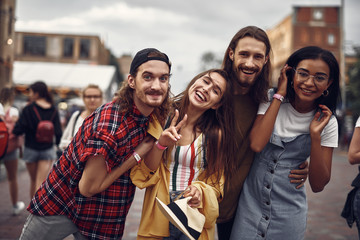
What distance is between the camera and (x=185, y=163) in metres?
2.53

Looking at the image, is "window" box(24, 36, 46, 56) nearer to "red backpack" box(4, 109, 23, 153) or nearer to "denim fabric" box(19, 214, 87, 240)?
"red backpack" box(4, 109, 23, 153)

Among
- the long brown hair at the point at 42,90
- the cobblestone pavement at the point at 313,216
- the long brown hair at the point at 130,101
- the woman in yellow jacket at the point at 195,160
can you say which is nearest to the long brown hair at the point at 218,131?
the woman in yellow jacket at the point at 195,160

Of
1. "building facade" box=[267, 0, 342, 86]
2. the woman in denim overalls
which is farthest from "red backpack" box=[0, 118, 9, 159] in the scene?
"building facade" box=[267, 0, 342, 86]

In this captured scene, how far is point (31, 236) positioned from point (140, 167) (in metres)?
0.89

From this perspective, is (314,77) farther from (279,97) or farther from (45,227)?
(45,227)

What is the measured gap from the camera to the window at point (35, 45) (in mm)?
45312

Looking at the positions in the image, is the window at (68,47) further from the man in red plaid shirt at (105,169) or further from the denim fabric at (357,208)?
the denim fabric at (357,208)

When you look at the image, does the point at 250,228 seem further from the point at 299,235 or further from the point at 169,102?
the point at 169,102

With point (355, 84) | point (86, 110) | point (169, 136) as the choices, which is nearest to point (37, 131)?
point (86, 110)

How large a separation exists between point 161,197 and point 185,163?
0.30m

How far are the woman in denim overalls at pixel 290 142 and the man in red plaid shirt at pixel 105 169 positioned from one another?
2.68 ft

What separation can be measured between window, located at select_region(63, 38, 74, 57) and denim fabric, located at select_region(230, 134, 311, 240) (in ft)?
155

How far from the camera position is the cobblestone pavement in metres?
5.11

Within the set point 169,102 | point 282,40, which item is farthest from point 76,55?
point 169,102
